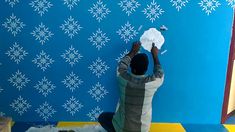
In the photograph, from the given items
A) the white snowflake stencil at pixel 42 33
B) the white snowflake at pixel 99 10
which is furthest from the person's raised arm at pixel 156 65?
the white snowflake stencil at pixel 42 33

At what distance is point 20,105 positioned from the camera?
306 centimetres

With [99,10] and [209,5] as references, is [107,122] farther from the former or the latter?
[209,5]

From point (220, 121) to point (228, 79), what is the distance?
437mm

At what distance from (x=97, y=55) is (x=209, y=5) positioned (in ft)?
3.61

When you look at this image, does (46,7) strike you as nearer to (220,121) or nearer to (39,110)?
(39,110)

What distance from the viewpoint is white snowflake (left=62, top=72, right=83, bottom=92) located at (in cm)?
298

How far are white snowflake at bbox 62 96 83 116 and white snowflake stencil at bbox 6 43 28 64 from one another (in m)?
0.61

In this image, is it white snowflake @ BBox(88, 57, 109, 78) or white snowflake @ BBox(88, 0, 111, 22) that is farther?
white snowflake @ BBox(88, 57, 109, 78)

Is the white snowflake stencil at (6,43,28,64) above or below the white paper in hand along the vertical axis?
below

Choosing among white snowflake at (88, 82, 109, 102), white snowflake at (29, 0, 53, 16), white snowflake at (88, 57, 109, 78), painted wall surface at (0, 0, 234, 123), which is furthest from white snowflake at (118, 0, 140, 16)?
white snowflake at (88, 82, 109, 102)

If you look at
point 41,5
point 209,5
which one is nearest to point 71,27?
point 41,5

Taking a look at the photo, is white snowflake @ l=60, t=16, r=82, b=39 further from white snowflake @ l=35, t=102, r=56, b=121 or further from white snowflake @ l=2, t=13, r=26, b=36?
white snowflake @ l=35, t=102, r=56, b=121

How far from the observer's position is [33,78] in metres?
2.98

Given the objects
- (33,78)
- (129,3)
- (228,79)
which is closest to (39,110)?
(33,78)
